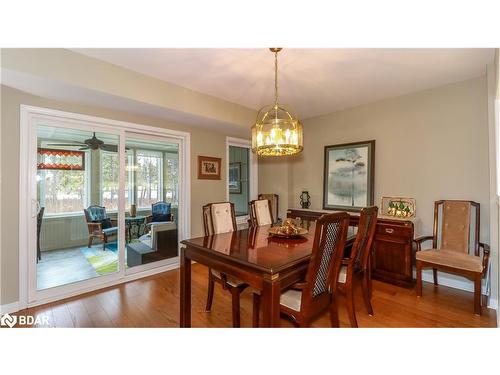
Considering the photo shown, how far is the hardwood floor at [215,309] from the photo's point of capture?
2.09 meters

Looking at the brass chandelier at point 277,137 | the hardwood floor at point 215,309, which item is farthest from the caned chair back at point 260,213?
the brass chandelier at point 277,137

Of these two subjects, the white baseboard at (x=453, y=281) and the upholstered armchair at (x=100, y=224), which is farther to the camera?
the upholstered armchair at (x=100, y=224)

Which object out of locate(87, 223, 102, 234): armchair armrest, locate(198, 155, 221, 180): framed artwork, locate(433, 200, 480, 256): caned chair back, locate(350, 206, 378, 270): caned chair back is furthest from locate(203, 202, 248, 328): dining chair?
locate(433, 200, 480, 256): caned chair back

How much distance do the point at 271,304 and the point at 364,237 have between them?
119 centimetres

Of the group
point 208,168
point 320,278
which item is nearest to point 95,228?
point 208,168

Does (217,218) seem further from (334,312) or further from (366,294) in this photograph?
(366,294)

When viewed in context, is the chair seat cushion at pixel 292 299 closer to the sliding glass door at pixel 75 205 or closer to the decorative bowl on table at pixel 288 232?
the decorative bowl on table at pixel 288 232

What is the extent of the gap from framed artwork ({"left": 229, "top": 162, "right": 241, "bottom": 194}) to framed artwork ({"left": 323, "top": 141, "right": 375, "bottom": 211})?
1671mm

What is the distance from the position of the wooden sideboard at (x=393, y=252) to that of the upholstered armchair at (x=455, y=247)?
0.15m
